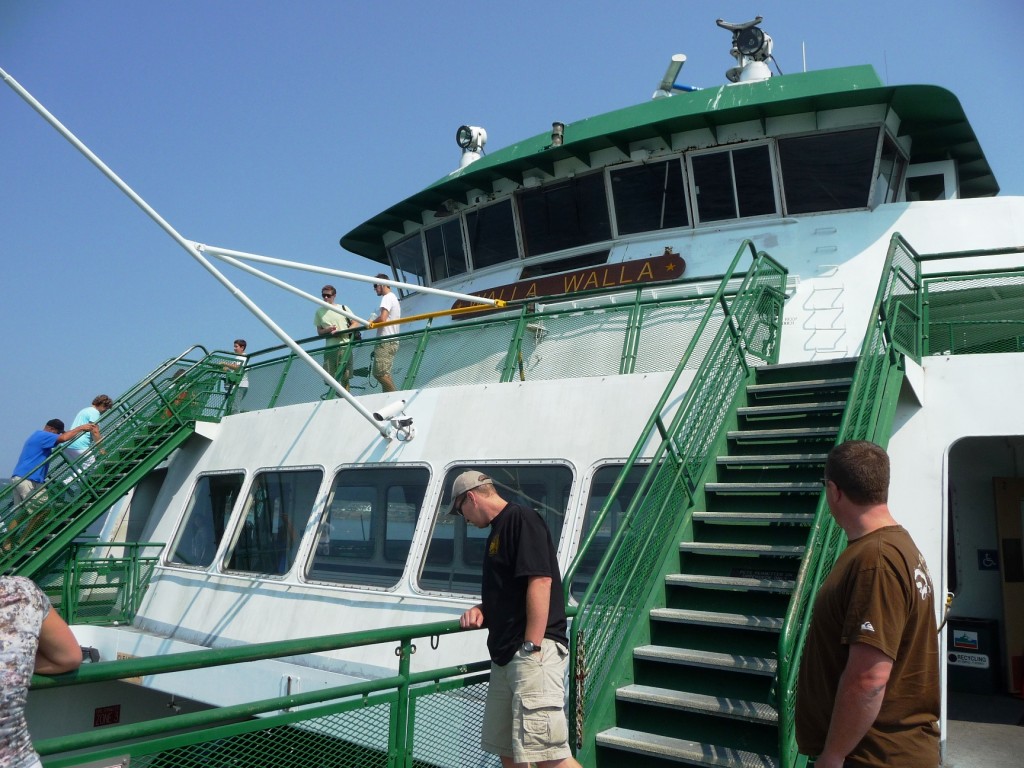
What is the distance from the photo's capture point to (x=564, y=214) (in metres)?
11.3

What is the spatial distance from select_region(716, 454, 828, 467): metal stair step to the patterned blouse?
469 cm

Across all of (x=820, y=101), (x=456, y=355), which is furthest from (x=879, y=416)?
(x=820, y=101)

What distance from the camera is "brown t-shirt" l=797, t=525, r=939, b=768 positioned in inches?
108

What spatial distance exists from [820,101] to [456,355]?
197 inches

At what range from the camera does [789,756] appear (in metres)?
4.22

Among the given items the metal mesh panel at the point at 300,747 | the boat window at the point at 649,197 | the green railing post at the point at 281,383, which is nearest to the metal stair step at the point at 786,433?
the metal mesh panel at the point at 300,747

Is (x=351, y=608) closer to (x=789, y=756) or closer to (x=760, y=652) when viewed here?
(x=760, y=652)

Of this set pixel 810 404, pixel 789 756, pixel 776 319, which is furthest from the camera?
pixel 776 319

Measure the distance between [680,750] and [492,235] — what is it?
27.8 ft

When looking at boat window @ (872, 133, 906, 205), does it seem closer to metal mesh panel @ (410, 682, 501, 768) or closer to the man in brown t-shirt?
metal mesh panel @ (410, 682, 501, 768)

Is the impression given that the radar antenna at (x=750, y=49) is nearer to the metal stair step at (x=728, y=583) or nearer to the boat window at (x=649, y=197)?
the boat window at (x=649, y=197)

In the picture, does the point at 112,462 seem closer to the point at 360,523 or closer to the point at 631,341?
the point at 360,523

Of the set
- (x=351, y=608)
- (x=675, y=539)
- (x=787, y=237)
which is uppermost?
(x=787, y=237)

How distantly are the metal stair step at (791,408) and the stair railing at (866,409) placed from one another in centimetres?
32
